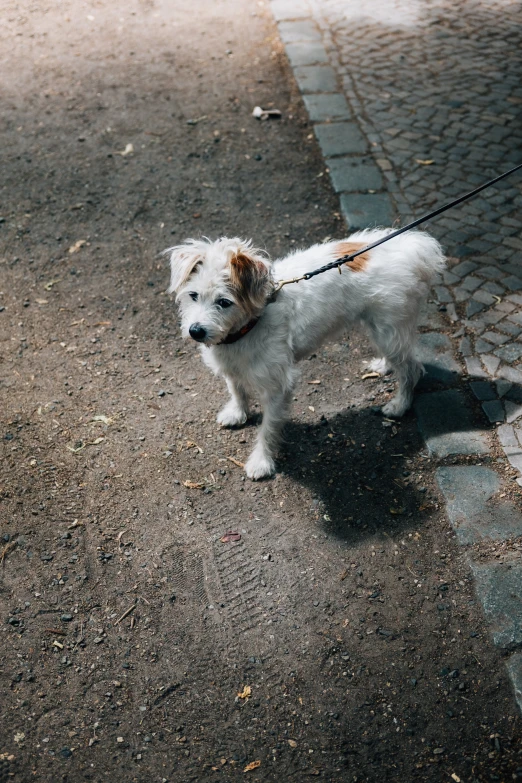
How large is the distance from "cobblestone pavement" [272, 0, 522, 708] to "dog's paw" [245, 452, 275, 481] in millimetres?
1090

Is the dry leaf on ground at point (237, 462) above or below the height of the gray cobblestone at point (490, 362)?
below

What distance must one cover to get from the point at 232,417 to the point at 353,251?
143 cm

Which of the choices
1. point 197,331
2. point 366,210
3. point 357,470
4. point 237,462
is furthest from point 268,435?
point 366,210

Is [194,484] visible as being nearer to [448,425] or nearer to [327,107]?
[448,425]

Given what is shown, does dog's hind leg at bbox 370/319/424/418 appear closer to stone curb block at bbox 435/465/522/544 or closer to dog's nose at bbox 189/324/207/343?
stone curb block at bbox 435/465/522/544

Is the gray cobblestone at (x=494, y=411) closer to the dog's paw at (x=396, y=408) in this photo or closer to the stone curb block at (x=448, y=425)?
the stone curb block at (x=448, y=425)

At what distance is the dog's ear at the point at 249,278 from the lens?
3.76m

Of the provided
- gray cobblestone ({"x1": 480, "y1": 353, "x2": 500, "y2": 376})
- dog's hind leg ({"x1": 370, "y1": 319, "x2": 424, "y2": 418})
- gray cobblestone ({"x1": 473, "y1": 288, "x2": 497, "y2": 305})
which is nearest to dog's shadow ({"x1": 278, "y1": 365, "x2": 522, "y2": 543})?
dog's hind leg ({"x1": 370, "y1": 319, "x2": 424, "y2": 418})

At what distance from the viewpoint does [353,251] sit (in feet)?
14.8

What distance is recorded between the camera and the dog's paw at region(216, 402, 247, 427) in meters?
4.99

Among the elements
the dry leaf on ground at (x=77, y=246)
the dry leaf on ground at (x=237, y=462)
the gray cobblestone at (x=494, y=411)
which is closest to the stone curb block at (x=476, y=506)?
the gray cobblestone at (x=494, y=411)

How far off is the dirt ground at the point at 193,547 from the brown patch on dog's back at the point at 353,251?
113cm

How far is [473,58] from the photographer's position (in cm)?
859

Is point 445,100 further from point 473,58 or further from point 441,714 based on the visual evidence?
point 441,714
